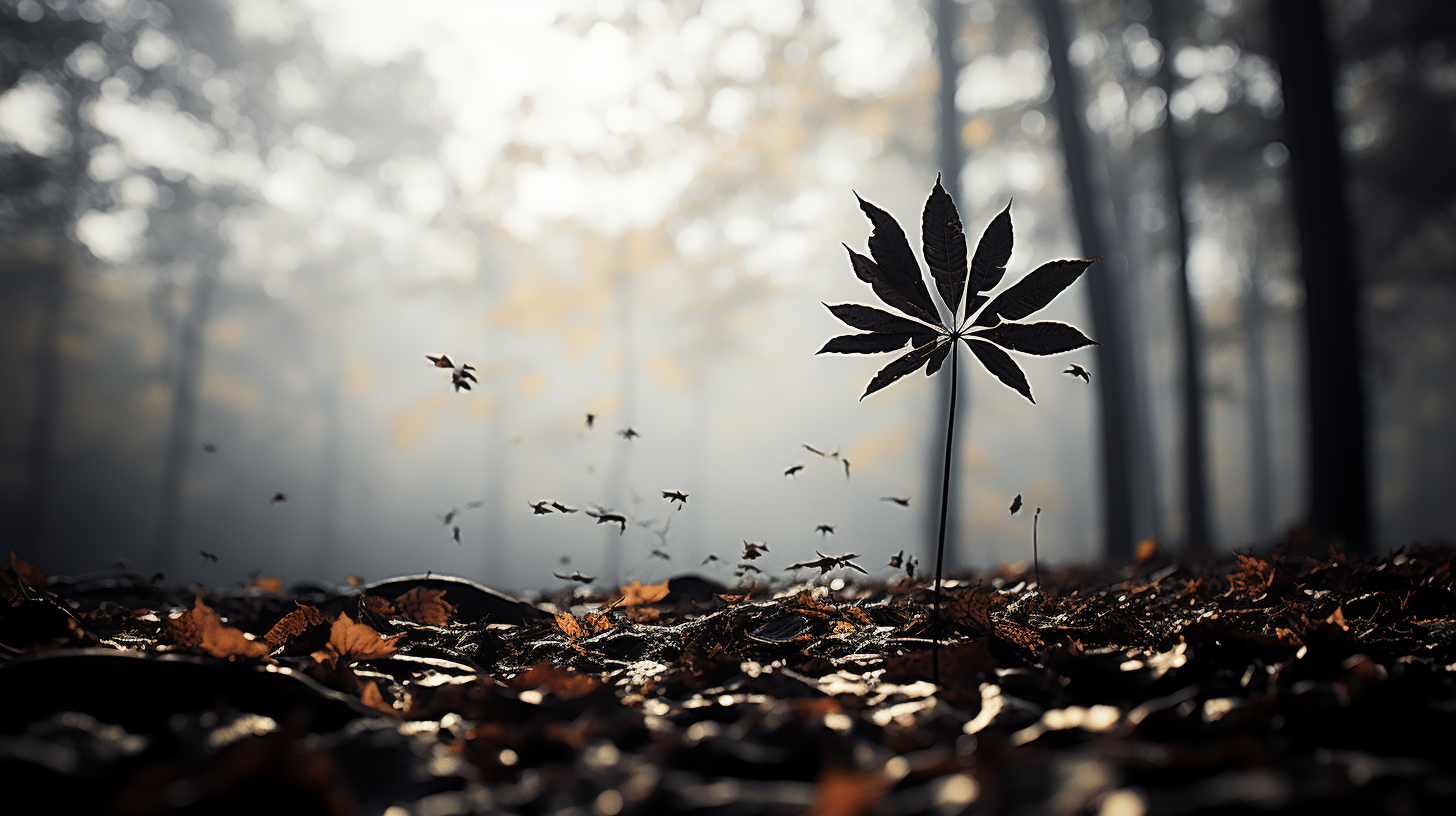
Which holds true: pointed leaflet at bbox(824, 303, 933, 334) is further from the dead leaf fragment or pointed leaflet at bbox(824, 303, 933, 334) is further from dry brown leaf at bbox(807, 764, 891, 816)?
the dead leaf fragment

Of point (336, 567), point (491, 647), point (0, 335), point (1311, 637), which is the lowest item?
point (336, 567)

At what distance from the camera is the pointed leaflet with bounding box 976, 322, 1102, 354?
4.68 ft

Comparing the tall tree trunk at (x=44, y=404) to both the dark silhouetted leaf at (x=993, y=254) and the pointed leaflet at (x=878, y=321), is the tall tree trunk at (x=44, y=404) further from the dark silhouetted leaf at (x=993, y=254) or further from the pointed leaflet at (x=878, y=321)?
the dark silhouetted leaf at (x=993, y=254)

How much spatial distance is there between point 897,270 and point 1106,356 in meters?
6.83

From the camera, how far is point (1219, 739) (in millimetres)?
1042

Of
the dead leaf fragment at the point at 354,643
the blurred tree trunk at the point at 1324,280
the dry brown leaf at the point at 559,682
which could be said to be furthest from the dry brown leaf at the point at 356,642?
the blurred tree trunk at the point at 1324,280

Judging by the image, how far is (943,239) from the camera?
1.46 metres

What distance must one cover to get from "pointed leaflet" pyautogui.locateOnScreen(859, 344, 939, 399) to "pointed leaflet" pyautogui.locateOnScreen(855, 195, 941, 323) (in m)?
0.07

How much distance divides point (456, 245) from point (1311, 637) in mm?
17024

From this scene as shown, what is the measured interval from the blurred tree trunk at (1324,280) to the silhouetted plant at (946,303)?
467 cm

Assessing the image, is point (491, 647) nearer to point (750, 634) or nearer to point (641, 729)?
point (750, 634)

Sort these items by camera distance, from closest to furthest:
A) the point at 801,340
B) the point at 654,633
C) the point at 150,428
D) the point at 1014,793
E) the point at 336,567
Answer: the point at 1014,793 < the point at 654,633 < the point at 150,428 < the point at 336,567 < the point at 801,340

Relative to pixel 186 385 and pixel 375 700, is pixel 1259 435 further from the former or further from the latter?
pixel 186 385

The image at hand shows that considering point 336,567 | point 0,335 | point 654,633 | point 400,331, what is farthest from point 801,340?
point 654,633
